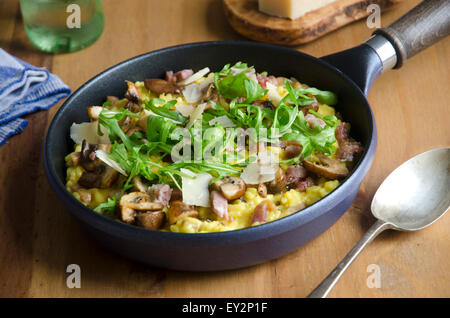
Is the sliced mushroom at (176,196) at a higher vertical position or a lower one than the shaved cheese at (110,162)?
lower

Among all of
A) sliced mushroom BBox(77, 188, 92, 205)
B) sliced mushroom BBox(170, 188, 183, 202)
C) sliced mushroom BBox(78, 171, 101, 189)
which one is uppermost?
sliced mushroom BBox(170, 188, 183, 202)

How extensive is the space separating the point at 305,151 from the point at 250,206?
0.42 meters

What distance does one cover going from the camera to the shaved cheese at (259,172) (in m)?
2.71

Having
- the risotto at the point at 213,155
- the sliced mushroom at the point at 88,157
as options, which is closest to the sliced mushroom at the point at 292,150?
the risotto at the point at 213,155

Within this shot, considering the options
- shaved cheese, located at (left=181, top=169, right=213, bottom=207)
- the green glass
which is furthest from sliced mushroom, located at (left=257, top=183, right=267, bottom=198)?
the green glass

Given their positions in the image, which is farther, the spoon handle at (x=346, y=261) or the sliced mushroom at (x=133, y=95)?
the sliced mushroom at (x=133, y=95)

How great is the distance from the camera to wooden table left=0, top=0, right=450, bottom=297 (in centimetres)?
263

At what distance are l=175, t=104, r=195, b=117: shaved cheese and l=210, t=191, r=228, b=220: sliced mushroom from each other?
0.64 metres

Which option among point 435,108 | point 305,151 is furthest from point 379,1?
point 305,151

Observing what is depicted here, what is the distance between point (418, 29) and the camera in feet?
11.3

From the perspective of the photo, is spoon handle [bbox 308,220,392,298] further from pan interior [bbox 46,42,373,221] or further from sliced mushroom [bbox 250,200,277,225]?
pan interior [bbox 46,42,373,221]

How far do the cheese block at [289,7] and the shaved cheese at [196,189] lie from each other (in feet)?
5.73

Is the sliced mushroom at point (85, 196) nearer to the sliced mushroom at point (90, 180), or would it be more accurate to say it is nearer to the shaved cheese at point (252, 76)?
the sliced mushroom at point (90, 180)

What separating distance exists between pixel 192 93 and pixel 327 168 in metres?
0.90
